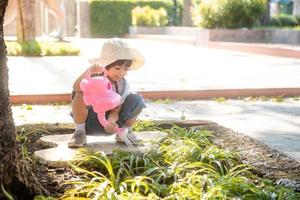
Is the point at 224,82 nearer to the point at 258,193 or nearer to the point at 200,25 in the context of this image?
the point at 258,193

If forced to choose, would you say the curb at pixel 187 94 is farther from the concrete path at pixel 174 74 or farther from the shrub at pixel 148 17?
the shrub at pixel 148 17

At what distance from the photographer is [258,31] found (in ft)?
66.3

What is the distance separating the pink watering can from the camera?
11.0 ft

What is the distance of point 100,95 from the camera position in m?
3.37

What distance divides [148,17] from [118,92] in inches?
986

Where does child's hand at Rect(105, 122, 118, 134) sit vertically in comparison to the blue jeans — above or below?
below

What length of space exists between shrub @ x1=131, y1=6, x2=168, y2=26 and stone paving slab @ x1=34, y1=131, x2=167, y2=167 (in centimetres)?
2470

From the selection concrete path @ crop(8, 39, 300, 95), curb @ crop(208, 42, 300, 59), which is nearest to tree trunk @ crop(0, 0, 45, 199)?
concrete path @ crop(8, 39, 300, 95)

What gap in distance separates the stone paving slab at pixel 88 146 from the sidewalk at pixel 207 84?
520mm

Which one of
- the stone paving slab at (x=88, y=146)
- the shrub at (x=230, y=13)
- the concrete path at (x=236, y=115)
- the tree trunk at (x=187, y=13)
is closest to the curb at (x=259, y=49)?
the shrub at (x=230, y=13)

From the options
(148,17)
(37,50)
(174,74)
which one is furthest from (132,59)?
(148,17)

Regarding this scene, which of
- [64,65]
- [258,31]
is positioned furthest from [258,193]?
[258,31]

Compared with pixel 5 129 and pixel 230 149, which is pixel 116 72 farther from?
pixel 5 129

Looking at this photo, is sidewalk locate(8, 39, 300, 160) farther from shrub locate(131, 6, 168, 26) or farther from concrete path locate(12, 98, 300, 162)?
shrub locate(131, 6, 168, 26)
